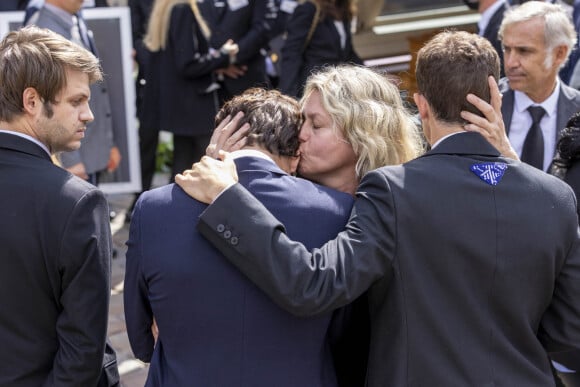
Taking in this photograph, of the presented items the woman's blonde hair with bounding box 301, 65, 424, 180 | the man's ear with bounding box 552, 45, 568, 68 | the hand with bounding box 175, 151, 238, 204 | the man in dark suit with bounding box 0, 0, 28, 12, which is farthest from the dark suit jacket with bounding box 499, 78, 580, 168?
the man in dark suit with bounding box 0, 0, 28, 12

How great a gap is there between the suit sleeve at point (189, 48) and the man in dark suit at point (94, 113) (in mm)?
711

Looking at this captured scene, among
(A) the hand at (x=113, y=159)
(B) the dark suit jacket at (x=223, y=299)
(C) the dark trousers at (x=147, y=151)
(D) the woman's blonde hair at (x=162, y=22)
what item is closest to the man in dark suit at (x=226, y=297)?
(B) the dark suit jacket at (x=223, y=299)

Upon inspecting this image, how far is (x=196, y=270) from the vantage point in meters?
1.97

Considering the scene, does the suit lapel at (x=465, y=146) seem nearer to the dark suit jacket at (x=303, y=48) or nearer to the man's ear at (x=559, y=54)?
the man's ear at (x=559, y=54)

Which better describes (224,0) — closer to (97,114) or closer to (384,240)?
(97,114)

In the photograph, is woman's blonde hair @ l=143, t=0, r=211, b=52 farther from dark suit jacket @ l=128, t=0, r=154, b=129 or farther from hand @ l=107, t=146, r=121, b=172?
hand @ l=107, t=146, r=121, b=172

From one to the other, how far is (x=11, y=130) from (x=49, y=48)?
0.25m

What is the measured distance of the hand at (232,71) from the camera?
19.2 feet

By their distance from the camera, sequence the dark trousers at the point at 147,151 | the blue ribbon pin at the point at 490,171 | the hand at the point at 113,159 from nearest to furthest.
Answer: the blue ribbon pin at the point at 490,171, the hand at the point at 113,159, the dark trousers at the point at 147,151

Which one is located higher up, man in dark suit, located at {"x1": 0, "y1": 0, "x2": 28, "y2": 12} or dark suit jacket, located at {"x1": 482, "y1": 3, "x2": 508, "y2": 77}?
dark suit jacket, located at {"x1": 482, "y1": 3, "x2": 508, "y2": 77}

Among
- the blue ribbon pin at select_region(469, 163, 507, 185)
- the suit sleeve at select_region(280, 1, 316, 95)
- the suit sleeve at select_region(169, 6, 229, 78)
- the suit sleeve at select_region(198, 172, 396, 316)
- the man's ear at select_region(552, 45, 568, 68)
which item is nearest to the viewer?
the suit sleeve at select_region(198, 172, 396, 316)

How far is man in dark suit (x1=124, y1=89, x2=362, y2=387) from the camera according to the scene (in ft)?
6.47

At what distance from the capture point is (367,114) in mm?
2346

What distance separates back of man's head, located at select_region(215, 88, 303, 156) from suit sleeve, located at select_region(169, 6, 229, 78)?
11.5 ft
